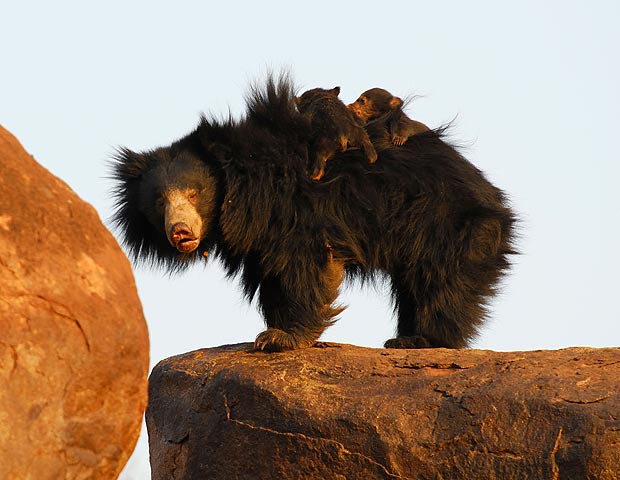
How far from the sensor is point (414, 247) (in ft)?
21.2

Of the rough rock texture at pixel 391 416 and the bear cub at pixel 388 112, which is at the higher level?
the bear cub at pixel 388 112

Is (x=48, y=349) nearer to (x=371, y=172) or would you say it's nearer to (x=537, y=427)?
(x=537, y=427)

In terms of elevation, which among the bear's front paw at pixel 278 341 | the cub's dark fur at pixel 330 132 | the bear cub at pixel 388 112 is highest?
the bear cub at pixel 388 112

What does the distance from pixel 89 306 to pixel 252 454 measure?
1.68m

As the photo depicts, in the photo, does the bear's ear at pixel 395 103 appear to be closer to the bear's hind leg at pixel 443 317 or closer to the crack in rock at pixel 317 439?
the bear's hind leg at pixel 443 317

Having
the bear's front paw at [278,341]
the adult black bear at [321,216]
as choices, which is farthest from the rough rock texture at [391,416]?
the adult black bear at [321,216]

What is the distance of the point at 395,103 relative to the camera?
7191 millimetres

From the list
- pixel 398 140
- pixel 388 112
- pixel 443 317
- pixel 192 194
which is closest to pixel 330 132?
pixel 398 140

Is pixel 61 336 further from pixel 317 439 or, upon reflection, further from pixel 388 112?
pixel 388 112

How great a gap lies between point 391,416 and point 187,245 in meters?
1.79

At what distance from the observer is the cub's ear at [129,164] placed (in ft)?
21.6

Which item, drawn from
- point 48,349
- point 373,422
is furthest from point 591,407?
point 48,349

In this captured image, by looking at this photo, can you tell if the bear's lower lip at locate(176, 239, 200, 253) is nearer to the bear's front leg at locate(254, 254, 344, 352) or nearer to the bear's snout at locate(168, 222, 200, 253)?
the bear's snout at locate(168, 222, 200, 253)

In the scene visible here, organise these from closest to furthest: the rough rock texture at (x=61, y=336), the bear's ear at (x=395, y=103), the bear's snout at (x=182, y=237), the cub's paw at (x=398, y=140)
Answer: the rough rock texture at (x=61, y=336) → the bear's snout at (x=182, y=237) → the cub's paw at (x=398, y=140) → the bear's ear at (x=395, y=103)
